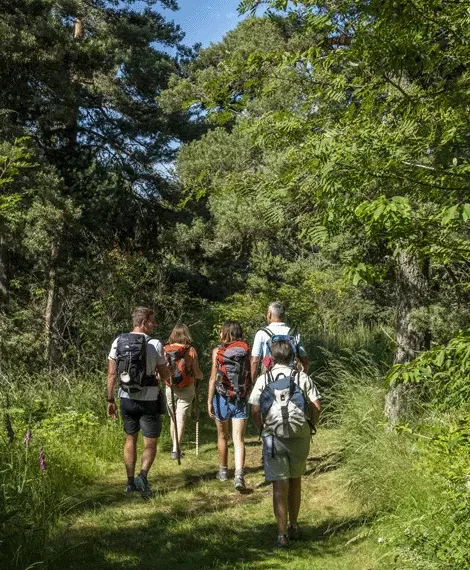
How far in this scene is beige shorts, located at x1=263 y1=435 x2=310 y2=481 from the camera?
4520 millimetres

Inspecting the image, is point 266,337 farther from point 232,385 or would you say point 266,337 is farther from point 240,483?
point 240,483

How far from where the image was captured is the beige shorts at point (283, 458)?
14.8ft

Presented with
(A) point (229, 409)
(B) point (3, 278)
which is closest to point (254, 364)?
(A) point (229, 409)

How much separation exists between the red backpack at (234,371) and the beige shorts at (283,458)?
1.56 metres

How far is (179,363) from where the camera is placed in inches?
274

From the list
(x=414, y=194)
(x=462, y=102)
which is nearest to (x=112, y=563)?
(x=414, y=194)

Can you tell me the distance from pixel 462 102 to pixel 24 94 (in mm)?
8628

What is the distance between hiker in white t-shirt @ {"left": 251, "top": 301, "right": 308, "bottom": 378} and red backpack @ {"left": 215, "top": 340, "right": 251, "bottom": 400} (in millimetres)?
91

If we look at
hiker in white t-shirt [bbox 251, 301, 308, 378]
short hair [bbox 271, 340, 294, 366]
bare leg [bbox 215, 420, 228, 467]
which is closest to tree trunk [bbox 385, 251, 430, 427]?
hiker in white t-shirt [bbox 251, 301, 308, 378]

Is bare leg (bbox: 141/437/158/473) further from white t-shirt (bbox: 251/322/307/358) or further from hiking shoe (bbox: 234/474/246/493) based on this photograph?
white t-shirt (bbox: 251/322/307/358)

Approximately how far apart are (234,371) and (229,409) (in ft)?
1.30

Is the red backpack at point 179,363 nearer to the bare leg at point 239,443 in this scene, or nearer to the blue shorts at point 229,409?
the blue shorts at point 229,409

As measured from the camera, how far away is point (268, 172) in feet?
29.6

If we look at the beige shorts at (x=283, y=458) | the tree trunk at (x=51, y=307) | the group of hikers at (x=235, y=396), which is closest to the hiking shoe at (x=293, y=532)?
the group of hikers at (x=235, y=396)
